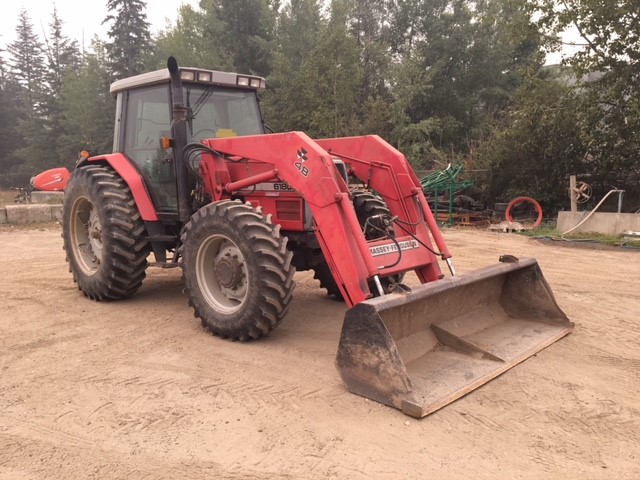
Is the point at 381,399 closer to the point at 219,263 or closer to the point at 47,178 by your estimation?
the point at 219,263

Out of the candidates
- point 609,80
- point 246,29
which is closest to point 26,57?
point 246,29

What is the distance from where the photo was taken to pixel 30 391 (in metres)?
3.62

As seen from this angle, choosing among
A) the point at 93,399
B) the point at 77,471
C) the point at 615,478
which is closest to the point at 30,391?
the point at 93,399

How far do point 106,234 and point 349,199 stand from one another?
8.94 feet

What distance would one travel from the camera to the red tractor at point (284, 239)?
3699 mm

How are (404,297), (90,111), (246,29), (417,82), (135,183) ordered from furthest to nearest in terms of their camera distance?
(90,111)
(246,29)
(417,82)
(135,183)
(404,297)

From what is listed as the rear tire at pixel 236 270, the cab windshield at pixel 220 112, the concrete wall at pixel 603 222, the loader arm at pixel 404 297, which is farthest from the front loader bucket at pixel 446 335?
the concrete wall at pixel 603 222

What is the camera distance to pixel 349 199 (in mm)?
4078

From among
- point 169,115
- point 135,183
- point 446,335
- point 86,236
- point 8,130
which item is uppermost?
point 8,130

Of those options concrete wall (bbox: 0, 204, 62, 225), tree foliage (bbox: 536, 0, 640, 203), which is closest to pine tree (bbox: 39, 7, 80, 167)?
concrete wall (bbox: 0, 204, 62, 225)

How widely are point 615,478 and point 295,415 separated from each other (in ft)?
5.59

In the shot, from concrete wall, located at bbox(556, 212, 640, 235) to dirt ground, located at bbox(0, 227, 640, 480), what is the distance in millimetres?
6788

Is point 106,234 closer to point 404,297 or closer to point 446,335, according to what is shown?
point 404,297

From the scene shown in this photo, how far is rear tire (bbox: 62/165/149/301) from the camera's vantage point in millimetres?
5398
